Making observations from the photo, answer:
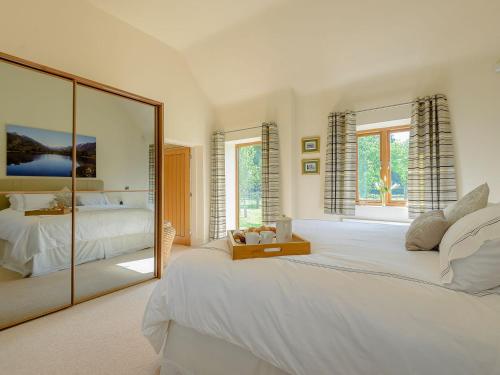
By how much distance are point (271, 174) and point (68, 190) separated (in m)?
2.72

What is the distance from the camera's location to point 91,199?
2592mm

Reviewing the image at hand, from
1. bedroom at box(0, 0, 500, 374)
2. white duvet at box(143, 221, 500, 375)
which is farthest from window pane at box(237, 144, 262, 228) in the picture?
white duvet at box(143, 221, 500, 375)

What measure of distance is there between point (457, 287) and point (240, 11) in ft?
11.4

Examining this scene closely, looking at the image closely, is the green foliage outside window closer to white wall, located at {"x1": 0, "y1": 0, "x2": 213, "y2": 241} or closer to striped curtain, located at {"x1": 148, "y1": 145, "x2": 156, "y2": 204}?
white wall, located at {"x1": 0, "y1": 0, "x2": 213, "y2": 241}

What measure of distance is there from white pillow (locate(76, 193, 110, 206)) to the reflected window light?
712 millimetres

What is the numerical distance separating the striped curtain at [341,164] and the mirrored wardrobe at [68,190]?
240 cm

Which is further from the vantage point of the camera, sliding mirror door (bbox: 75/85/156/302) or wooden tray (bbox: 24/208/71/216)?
sliding mirror door (bbox: 75/85/156/302)

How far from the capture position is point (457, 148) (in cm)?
304

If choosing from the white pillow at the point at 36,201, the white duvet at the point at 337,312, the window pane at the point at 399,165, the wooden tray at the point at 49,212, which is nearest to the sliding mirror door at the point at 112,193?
the wooden tray at the point at 49,212

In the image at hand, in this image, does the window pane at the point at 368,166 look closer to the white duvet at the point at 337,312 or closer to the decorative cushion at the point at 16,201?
the white duvet at the point at 337,312

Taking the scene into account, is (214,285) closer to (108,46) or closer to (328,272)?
(328,272)

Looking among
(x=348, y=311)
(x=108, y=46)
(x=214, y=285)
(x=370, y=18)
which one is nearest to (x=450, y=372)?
(x=348, y=311)

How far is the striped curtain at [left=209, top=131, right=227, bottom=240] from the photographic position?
4754 millimetres

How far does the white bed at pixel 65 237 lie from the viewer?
2.10 metres
